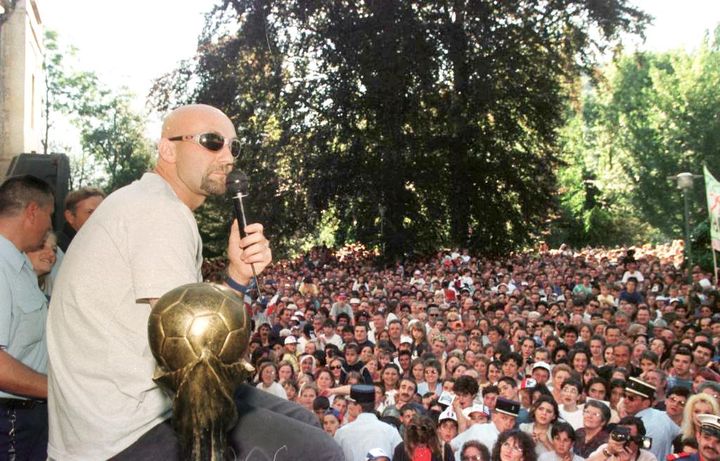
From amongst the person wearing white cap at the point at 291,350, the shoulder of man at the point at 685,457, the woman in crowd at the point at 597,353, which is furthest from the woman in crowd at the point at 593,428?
the person wearing white cap at the point at 291,350

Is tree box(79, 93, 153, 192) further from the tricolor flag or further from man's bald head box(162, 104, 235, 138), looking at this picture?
man's bald head box(162, 104, 235, 138)

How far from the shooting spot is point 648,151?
4575cm

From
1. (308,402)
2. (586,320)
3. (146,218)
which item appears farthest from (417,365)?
(146,218)

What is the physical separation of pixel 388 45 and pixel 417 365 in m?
18.2

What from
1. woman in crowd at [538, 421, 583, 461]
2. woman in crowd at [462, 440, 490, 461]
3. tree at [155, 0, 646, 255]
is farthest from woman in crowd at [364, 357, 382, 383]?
tree at [155, 0, 646, 255]

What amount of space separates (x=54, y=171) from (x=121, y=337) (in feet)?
7.65

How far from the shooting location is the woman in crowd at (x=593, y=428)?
7.23 metres

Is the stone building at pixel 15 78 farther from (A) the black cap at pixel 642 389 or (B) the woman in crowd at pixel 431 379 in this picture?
(A) the black cap at pixel 642 389

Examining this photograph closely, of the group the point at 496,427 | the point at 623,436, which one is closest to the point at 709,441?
the point at 623,436

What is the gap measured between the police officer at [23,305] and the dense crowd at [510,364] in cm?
79

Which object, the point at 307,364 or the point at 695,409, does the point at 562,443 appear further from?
the point at 307,364

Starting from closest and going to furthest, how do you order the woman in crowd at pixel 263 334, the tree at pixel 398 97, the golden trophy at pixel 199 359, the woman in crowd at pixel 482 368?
the golden trophy at pixel 199 359 < the woman in crowd at pixel 482 368 < the woman in crowd at pixel 263 334 < the tree at pixel 398 97

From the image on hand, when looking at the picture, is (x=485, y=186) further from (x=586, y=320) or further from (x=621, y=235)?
(x=621, y=235)

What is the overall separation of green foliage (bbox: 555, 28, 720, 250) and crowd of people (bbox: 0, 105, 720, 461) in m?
20.4
